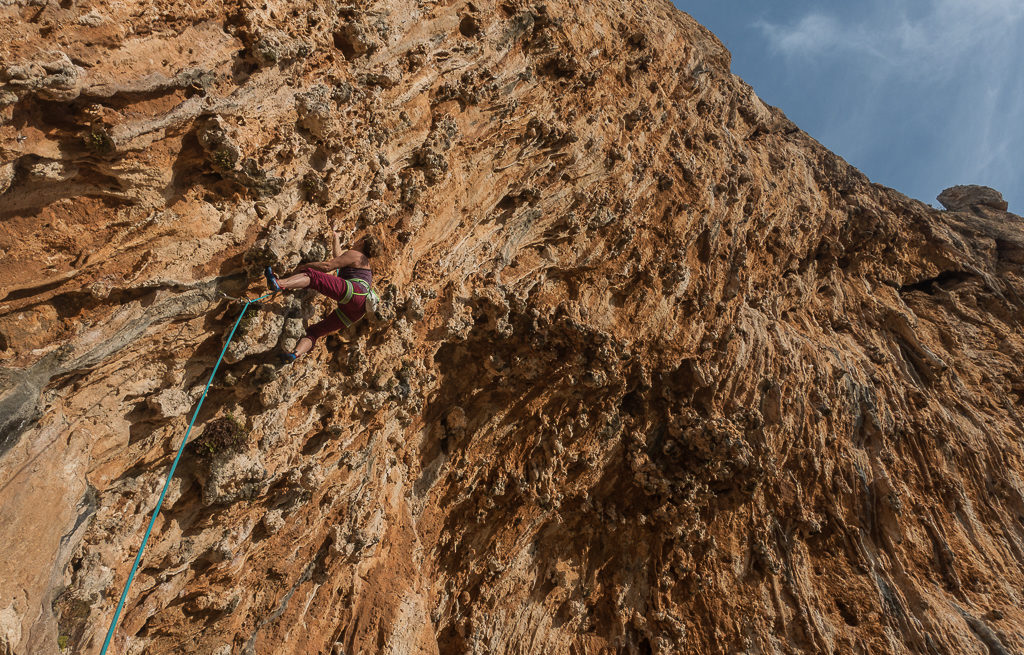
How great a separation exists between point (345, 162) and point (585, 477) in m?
8.48

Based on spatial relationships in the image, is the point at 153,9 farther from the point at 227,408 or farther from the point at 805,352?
the point at 805,352

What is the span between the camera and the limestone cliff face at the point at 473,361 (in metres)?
5.63

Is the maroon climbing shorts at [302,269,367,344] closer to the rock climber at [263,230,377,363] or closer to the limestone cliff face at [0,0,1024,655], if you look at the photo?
the rock climber at [263,230,377,363]

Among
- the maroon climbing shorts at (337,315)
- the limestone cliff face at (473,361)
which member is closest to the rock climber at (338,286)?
the maroon climbing shorts at (337,315)

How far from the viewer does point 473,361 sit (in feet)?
34.1

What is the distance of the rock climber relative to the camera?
23.1 feet

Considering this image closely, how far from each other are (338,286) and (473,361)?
3868mm

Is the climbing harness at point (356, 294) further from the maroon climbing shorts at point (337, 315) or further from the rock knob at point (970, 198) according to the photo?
the rock knob at point (970, 198)

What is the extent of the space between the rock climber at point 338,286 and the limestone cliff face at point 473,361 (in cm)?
29

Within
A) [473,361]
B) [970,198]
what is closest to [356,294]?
[473,361]

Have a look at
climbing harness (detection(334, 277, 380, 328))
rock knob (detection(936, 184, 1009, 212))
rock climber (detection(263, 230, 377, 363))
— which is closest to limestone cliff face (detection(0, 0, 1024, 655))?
rock climber (detection(263, 230, 377, 363))

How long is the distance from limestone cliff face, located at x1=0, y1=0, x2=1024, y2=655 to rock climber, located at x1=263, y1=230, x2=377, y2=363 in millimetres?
290

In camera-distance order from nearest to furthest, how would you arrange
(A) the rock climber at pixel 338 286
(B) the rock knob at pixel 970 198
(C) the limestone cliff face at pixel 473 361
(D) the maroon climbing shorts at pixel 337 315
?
(C) the limestone cliff face at pixel 473 361 → (A) the rock climber at pixel 338 286 → (D) the maroon climbing shorts at pixel 337 315 → (B) the rock knob at pixel 970 198

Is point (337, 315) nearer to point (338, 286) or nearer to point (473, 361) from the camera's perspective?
point (338, 286)
